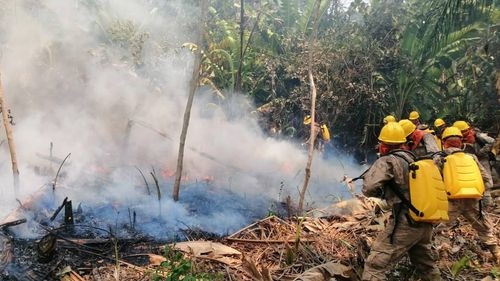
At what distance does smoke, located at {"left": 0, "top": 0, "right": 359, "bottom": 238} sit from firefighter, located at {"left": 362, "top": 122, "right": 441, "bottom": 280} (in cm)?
313

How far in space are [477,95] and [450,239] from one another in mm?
6989

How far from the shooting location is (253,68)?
14.6 m

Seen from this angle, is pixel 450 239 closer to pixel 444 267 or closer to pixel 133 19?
pixel 444 267

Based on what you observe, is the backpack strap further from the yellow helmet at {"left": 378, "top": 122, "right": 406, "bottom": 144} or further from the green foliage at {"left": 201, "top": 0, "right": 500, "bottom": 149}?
the green foliage at {"left": 201, "top": 0, "right": 500, "bottom": 149}

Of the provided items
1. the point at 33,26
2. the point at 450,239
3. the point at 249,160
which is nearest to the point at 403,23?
the point at 249,160

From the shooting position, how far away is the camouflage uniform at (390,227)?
13.2 feet

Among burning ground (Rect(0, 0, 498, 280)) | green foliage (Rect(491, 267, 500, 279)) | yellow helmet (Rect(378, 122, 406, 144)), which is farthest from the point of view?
burning ground (Rect(0, 0, 498, 280))

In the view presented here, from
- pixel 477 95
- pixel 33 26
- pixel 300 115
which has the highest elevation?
pixel 33 26

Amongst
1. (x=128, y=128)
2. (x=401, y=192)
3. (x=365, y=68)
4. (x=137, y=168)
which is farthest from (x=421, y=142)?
(x=128, y=128)

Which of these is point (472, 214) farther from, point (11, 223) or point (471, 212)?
point (11, 223)

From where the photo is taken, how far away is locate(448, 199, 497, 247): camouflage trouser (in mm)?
5109

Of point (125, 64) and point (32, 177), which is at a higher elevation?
point (125, 64)

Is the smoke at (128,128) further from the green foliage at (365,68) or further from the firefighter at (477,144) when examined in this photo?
the firefighter at (477,144)

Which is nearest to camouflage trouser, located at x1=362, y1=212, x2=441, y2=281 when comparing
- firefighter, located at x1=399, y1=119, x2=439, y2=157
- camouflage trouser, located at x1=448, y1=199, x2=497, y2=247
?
camouflage trouser, located at x1=448, y1=199, x2=497, y2=247
